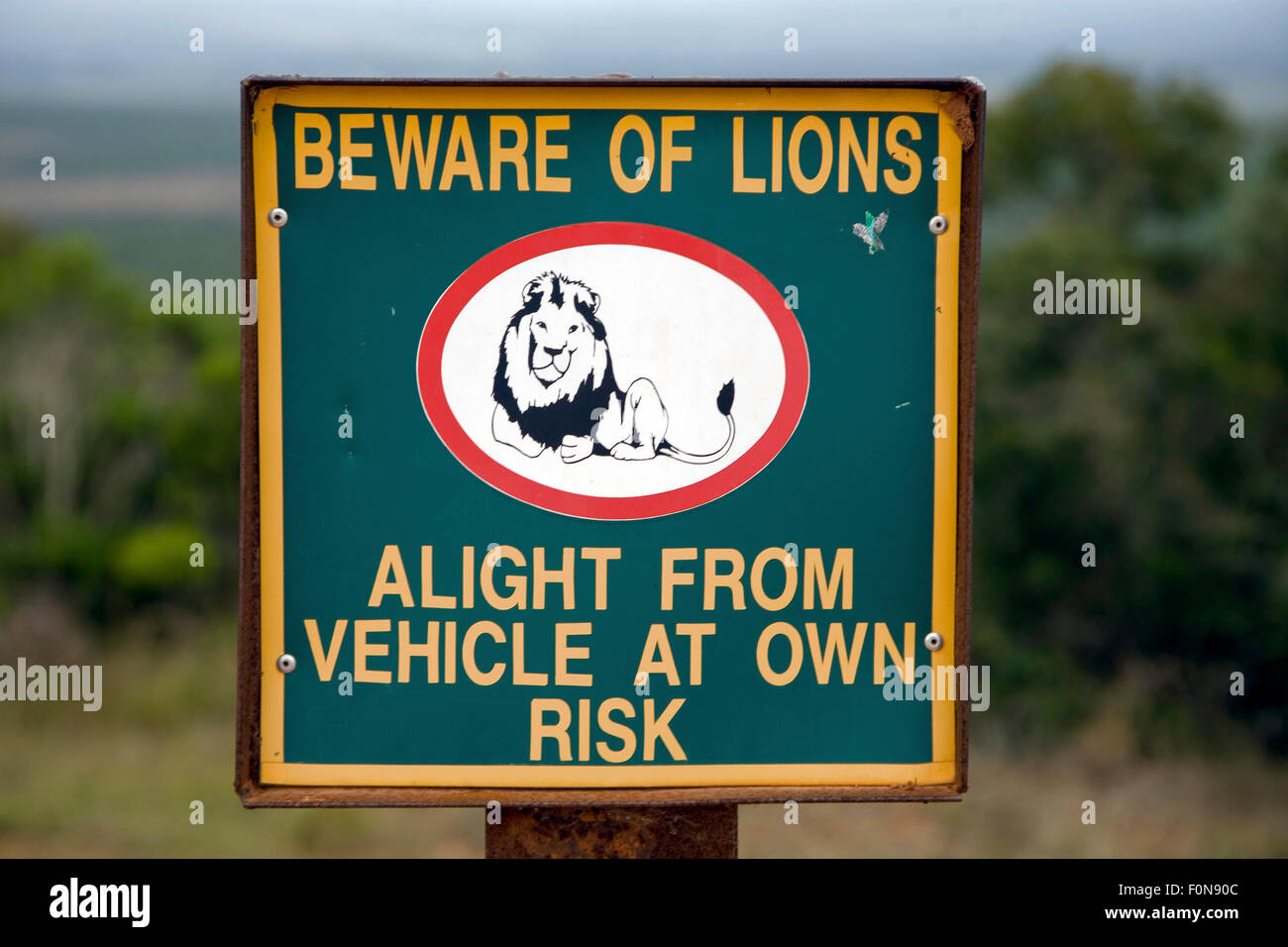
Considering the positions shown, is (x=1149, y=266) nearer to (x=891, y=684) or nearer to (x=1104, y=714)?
(x=1104, y=714)

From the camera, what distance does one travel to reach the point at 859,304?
5.93 feet

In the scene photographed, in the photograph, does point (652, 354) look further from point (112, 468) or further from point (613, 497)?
point (112, 468)

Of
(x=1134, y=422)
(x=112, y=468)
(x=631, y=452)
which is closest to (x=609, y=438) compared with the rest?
(x=631, y=452)

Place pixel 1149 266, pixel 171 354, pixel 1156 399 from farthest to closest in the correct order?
pixel 171 354 → pixel 1149 266 → pixel 1156 399

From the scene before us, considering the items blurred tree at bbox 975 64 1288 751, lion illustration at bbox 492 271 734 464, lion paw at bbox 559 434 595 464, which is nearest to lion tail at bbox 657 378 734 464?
lion illustration at bbox 492 271 734 464

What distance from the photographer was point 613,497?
5.95ft

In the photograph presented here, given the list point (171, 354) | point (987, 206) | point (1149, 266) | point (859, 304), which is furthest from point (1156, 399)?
point (171, 354)

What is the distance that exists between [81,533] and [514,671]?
23.6ft

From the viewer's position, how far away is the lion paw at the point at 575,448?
1.81 metres

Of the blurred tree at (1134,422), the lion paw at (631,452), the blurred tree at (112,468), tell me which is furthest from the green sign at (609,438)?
the blurred tree at (112,468)

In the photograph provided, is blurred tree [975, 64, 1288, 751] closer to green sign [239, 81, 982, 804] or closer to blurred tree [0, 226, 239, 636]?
blurred tree [0, 226, 239, 636]

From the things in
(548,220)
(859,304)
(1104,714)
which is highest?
(548,220)

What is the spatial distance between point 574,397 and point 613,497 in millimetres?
165

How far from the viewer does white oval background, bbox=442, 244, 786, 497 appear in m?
1.79
